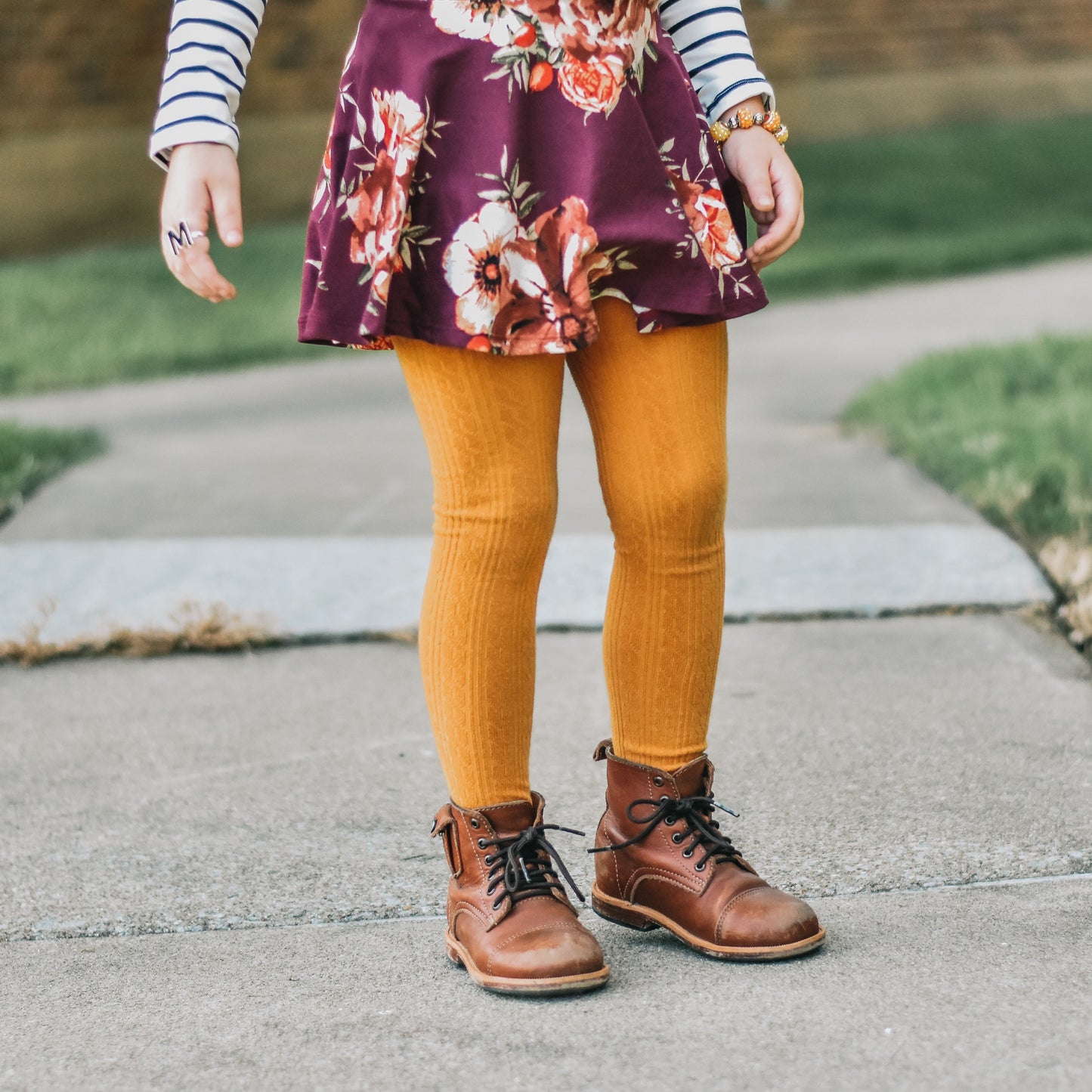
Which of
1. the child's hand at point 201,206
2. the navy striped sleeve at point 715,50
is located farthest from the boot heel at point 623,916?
the navy striped sleeve at point 715,50

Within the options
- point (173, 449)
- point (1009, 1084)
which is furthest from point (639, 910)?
point (173, 449)

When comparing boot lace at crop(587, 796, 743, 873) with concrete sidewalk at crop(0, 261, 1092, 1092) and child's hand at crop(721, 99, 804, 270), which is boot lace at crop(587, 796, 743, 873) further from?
child's hand at crop(721, 99, 804, 270)

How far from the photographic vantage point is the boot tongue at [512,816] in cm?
188

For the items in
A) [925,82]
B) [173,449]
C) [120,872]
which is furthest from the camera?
[925,82]

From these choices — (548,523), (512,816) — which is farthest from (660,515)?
(512,816)

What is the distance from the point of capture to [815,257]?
10.4m

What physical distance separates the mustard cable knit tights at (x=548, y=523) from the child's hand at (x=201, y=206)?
228 millimetres

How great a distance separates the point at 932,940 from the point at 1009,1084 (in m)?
0.37

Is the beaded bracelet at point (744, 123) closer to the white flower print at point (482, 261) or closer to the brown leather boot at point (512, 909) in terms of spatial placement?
the white flower print at point (482, 261)

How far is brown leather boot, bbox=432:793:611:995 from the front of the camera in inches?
70.7

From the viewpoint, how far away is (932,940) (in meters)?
1.91

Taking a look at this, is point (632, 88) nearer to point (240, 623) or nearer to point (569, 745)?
point (569, 745)

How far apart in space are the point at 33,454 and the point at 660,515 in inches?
144

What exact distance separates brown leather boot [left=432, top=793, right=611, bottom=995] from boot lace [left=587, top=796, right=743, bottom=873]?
105mm
